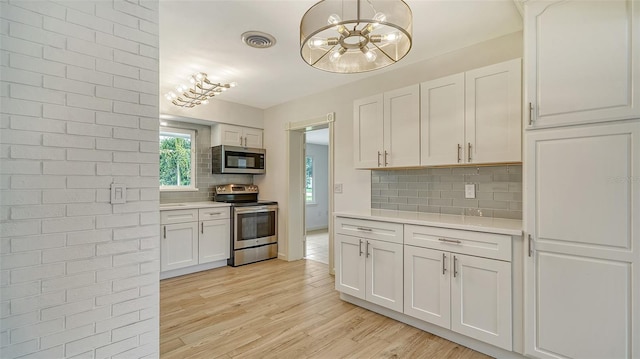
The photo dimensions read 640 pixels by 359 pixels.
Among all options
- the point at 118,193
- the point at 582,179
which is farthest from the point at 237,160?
the point at 582,179

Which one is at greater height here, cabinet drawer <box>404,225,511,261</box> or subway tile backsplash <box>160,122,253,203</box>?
subway tile backsplash <box>160,122,253,203</box>

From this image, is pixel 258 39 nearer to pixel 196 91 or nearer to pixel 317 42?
pixel 317 42

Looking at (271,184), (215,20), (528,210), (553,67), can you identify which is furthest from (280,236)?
(553,67)

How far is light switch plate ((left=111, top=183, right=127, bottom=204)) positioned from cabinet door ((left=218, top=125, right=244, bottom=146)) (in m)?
3.02

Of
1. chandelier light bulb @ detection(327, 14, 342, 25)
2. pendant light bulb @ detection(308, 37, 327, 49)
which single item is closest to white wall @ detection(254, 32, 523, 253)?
pendant light bulb @ detection(308, 37, 327, 49)

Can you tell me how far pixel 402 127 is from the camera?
9.20 feet

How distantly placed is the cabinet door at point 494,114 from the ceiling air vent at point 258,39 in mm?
1690

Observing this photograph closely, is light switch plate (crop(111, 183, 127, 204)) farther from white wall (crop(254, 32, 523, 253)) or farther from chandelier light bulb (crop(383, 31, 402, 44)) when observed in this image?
white wall (crop(254, 32, 523, 253))

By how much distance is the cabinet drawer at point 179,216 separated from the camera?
373 centimetres

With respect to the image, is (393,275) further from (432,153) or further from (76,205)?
(76,205)

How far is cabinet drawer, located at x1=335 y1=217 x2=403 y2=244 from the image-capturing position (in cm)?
254

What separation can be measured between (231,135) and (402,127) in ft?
9.32

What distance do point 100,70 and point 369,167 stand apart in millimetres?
2284

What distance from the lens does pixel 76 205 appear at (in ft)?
4.87
